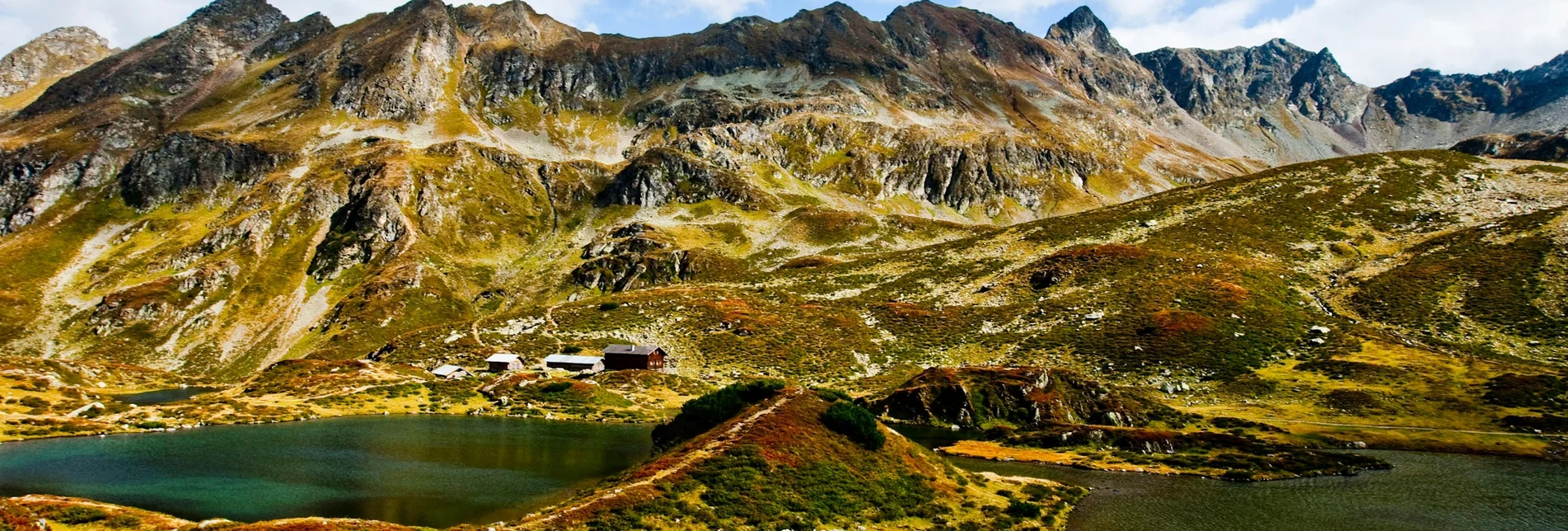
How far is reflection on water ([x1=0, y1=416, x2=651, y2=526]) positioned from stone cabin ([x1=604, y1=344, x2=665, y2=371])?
30.1 metres

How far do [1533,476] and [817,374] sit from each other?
62.3m

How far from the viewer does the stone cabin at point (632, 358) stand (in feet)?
313

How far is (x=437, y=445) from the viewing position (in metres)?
54.5

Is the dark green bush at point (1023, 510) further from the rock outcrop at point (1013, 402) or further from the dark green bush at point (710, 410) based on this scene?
the rock outcrop at point (1013, 402)

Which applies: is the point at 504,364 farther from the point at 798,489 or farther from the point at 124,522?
the point at 798,489

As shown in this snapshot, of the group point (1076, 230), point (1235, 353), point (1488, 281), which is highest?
point (1076, 230)

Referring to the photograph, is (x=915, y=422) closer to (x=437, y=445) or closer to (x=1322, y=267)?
(x=437, y=445)

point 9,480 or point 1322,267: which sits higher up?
point 1322,267

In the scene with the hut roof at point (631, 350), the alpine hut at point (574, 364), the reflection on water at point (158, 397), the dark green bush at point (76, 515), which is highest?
the dark green bush at point (76, 515)

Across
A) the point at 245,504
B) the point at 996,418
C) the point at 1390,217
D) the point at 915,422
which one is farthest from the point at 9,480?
the point at 1390,217

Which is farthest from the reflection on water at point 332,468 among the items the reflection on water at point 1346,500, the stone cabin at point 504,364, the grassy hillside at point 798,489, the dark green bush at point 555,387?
the stone cabin at point 504,364

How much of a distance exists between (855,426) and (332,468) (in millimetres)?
31369

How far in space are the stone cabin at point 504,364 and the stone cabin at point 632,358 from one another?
1155 centimetres

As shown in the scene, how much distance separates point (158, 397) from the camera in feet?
316
